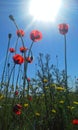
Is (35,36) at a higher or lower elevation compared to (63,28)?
lower

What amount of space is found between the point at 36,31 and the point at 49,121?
3.82ft

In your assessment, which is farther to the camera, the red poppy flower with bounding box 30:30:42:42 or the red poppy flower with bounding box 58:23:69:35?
the red poppy flower with bounding box 58:23:69:35

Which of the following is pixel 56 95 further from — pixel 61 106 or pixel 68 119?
pixel 68 119

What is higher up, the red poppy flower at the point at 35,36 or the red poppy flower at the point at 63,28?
the red poppy flower at the point at 63,28

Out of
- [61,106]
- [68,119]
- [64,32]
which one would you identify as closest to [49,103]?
[61,106]

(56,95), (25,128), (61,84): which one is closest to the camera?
(25,128)

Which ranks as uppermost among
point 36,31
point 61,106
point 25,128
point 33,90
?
point 36,31

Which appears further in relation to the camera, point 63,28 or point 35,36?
point 63,28

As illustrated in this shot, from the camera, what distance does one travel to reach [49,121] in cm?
354

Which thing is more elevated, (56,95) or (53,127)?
(56,95)

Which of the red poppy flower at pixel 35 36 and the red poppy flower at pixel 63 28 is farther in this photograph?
the red poppy flower at pixel 63 28

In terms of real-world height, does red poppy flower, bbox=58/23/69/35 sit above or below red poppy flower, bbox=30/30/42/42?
above

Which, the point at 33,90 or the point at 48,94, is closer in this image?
the point at 48,94

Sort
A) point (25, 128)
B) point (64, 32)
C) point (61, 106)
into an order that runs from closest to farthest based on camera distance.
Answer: point (25, 128) → point (61, 106) → point (64, 32)
